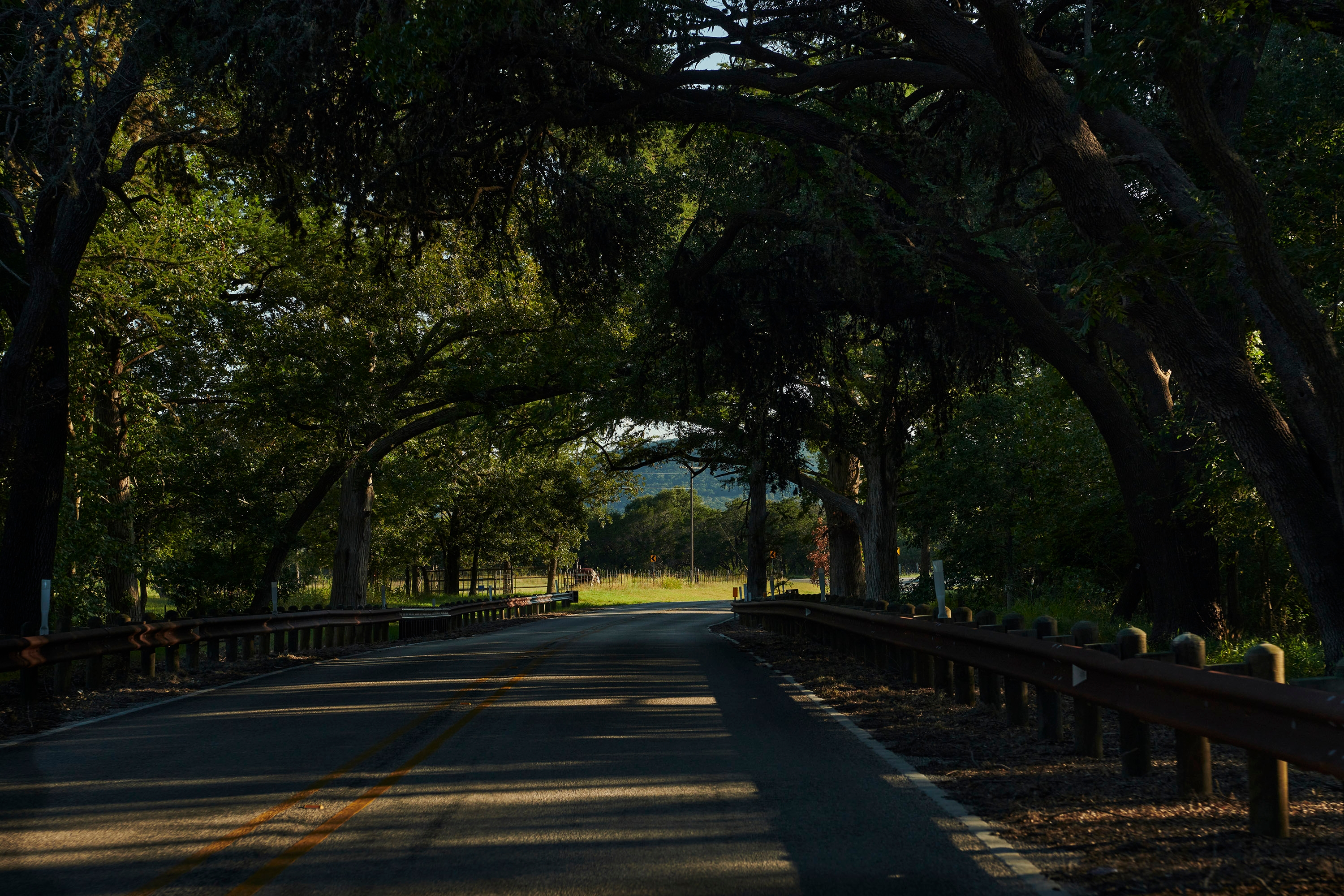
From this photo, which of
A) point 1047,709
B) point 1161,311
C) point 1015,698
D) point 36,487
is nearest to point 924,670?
point 1015,698

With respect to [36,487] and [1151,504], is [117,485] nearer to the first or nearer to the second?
[36,487]

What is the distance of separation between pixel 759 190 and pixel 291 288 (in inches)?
598

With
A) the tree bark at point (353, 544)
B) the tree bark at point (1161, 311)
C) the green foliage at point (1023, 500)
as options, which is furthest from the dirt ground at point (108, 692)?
the tree bark at point (353, 544)

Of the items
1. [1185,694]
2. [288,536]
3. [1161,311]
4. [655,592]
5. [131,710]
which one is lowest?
[655,592]

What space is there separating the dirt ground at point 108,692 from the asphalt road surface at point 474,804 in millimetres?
639

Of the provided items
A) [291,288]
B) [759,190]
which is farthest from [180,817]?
[291,288]

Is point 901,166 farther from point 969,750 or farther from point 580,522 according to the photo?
point 580,522

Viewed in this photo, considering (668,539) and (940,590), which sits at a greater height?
(668,539)

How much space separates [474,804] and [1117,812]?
11.8 ft

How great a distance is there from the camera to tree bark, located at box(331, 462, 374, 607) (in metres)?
32.1

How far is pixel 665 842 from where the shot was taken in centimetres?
583

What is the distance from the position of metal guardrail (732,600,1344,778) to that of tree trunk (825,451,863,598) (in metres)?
23.3

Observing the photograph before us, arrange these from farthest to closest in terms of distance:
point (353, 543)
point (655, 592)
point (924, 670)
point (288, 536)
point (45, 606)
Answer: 1. point (655, 592)
2. point (353, 543)
3. point (288, 536)
4. point (45, 606)
5. point (924, 670)

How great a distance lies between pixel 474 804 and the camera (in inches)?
266
